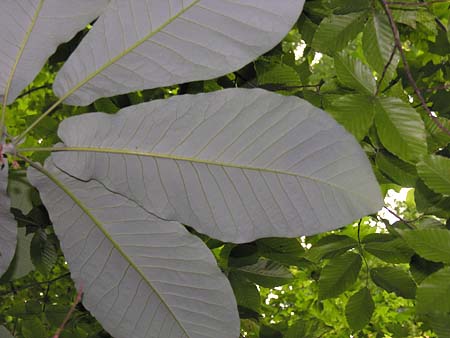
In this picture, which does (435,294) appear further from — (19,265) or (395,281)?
(19,265)

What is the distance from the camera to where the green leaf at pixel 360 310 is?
59.1 inches

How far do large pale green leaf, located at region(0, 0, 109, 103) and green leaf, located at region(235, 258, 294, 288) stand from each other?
1030mm

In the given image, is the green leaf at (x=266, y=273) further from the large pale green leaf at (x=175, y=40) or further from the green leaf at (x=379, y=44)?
the large pale green leaf at (x=175, y=40)

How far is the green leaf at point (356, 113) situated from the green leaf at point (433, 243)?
0.62ft

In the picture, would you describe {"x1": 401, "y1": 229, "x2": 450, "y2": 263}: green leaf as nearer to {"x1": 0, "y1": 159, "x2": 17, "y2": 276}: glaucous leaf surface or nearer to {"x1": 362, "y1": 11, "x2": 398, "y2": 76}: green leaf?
{"x1": 362, "y1": 11, "x2": 398, "y2": 76}: green leaf

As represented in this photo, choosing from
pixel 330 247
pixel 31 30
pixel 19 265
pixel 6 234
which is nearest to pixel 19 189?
pixel 19 265

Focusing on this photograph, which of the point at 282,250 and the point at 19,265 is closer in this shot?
the point at 19,265

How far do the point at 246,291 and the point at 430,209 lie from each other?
21.7 inches

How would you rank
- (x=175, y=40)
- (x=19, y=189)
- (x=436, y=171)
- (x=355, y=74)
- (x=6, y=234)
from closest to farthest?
(x=175, y=40)
(x=6, y=234)
(x=436, y=171)
(x=355, y=74)
(x=19, y=189)

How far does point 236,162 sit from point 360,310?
0.99 m

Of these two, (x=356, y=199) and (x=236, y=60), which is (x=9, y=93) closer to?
(x=236, y=60)

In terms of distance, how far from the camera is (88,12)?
659 mm

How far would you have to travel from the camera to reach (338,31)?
52.1 inches

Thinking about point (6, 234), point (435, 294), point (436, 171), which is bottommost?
point (435, 294)
